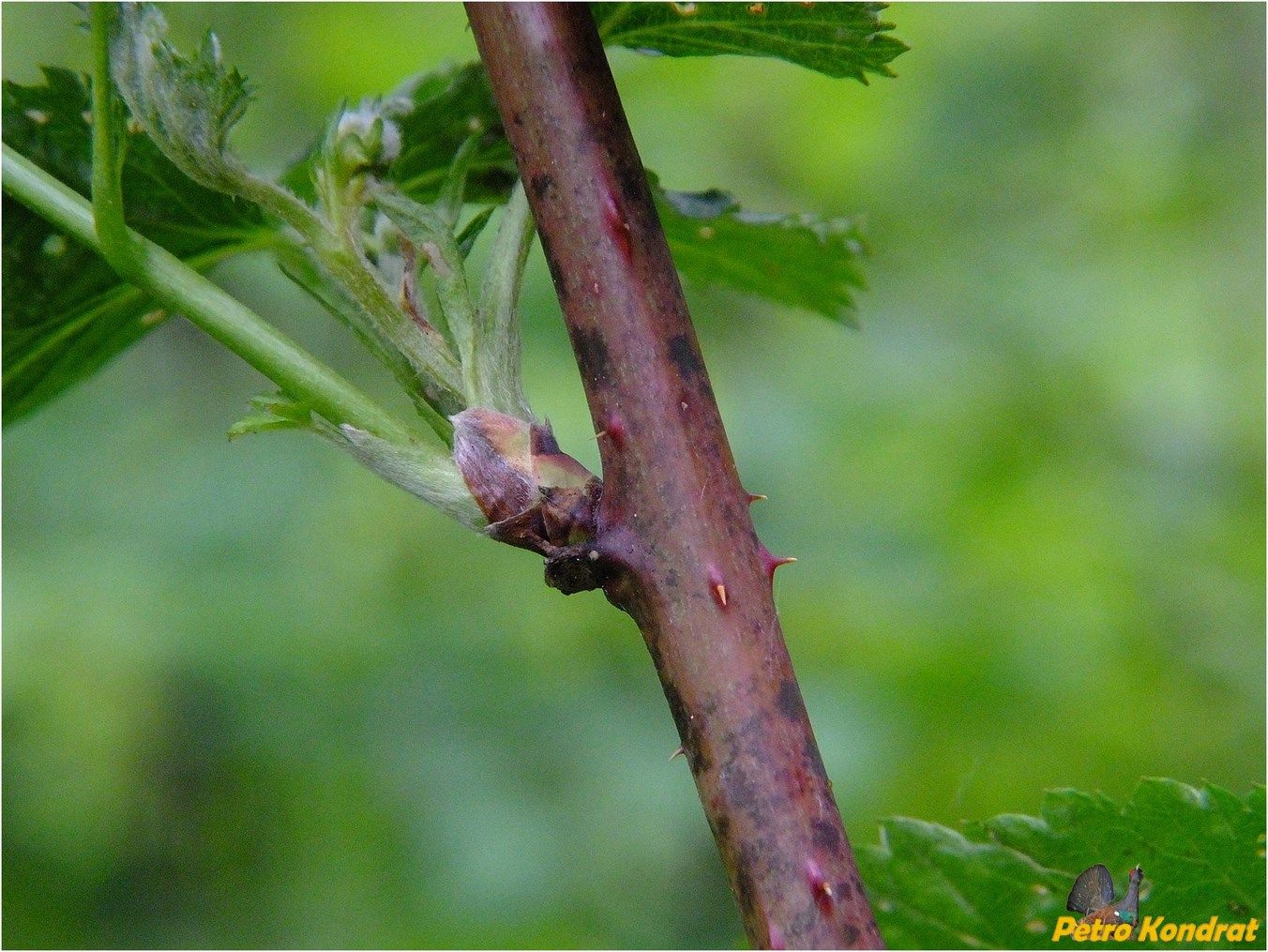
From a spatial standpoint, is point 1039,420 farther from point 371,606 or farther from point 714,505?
point 714,505

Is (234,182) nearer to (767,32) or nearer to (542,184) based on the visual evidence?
(542,184)

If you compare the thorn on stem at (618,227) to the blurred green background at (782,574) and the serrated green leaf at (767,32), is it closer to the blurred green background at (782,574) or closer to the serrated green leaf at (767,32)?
the serrated green leaf at (767,32)

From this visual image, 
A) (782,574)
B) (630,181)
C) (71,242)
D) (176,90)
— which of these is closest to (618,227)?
(630,181)

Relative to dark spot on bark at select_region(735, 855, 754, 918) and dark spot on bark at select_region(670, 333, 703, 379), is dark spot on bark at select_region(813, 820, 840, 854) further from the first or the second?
dark spot on bark at select_region(670, 333, 703, 379)

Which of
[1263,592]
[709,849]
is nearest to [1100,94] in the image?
[1263,592]

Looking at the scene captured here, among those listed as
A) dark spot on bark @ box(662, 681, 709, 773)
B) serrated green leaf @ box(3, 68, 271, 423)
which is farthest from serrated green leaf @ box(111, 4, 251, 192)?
dark spot on bark @ box(662, 681, 709, 773)
